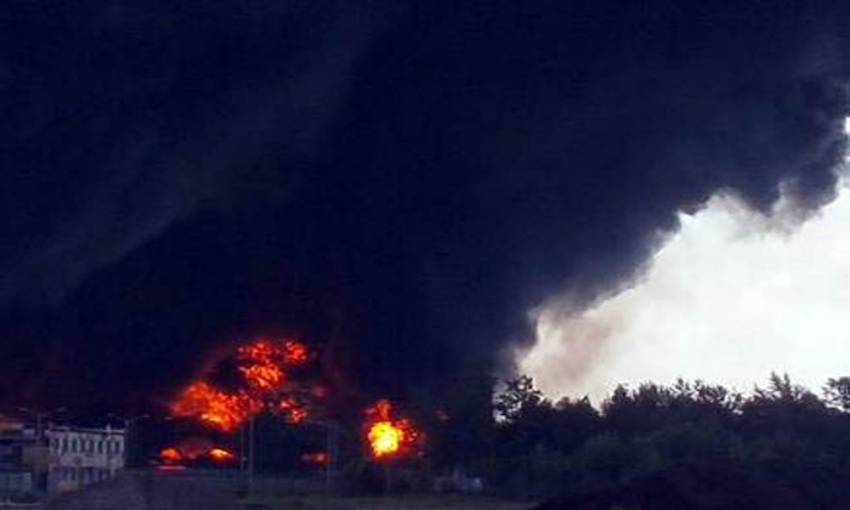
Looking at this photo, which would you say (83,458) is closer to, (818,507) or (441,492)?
(441,492)

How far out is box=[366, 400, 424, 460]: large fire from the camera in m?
88.6

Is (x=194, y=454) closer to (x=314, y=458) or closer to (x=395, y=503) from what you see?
(x=314, y=458)

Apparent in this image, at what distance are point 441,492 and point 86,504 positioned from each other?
30.6m

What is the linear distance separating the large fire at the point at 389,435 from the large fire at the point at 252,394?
11.7 feet

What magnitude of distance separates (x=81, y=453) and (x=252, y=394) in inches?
336

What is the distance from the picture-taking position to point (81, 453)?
89.0m

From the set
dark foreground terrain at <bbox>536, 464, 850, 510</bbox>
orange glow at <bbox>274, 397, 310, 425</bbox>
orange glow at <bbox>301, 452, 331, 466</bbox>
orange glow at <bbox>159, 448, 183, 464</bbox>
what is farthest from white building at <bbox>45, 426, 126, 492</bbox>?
dark foreground terrain at <bbox>536, 464, 850, 510</bbox>

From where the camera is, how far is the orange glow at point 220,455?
298 ft

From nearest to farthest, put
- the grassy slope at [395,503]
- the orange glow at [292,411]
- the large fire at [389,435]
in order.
A: the grassy slope at [395,503] < the large fire at [389,435] < the orange glow at [292,411]

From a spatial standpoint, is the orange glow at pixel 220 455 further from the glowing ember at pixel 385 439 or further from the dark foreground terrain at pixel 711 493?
the dark foreground terrain at pixel 711 493

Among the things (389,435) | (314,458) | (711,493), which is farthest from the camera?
(314,458)

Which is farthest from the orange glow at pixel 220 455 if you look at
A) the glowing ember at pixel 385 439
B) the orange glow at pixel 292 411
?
the glowing ember at pixel 385 439

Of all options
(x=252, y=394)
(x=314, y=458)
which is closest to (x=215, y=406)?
(x=252, y=394)

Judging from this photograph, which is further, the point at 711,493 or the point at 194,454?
the point at 194,454
